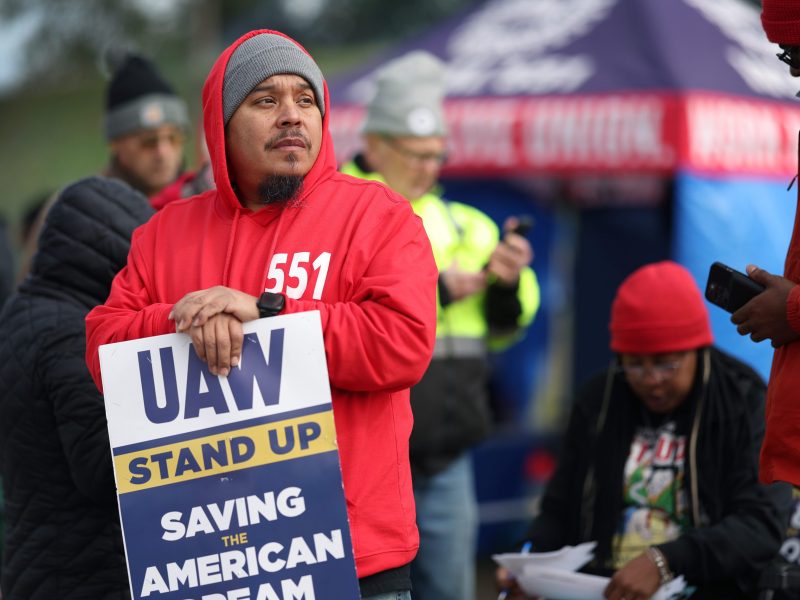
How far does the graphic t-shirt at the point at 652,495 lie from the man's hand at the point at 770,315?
0.85m

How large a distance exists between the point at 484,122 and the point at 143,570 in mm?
4560

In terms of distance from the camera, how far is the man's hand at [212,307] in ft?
7.54

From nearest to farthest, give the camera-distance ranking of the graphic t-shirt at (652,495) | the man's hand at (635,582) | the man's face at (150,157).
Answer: the man's hand at (635,582), the graphic t-shirt at (652,495), the man's face at (150,157)

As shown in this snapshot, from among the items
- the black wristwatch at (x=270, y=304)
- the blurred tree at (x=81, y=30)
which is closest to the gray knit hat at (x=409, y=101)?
the black wristwatch at (x=270, y=304)

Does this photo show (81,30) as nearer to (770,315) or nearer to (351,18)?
(351,18)

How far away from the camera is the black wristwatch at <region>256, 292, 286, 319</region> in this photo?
2309 mm

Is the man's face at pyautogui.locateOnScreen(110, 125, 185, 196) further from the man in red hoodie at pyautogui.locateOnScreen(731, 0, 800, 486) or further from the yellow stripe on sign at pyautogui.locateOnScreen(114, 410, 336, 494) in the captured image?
the man in red hoodie at pyautogui.locateOnScreen(731, 0, 800, 486)

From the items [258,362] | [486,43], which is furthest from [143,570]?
[486,43]

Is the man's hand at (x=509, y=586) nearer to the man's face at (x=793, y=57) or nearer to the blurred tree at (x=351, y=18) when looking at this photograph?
the man's face at (x=793, y=57)

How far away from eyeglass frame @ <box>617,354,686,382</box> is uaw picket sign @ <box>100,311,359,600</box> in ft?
4.49

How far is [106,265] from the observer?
2.99 metres

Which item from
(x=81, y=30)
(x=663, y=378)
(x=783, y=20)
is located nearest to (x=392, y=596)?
(x=663, y=378)

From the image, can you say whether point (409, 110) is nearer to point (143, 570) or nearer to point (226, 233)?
point (226, 233)

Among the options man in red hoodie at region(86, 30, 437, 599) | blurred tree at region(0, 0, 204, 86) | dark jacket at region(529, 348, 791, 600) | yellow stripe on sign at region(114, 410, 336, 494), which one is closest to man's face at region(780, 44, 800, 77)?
man in red hoodie at region(86, 30, 437, 599)
